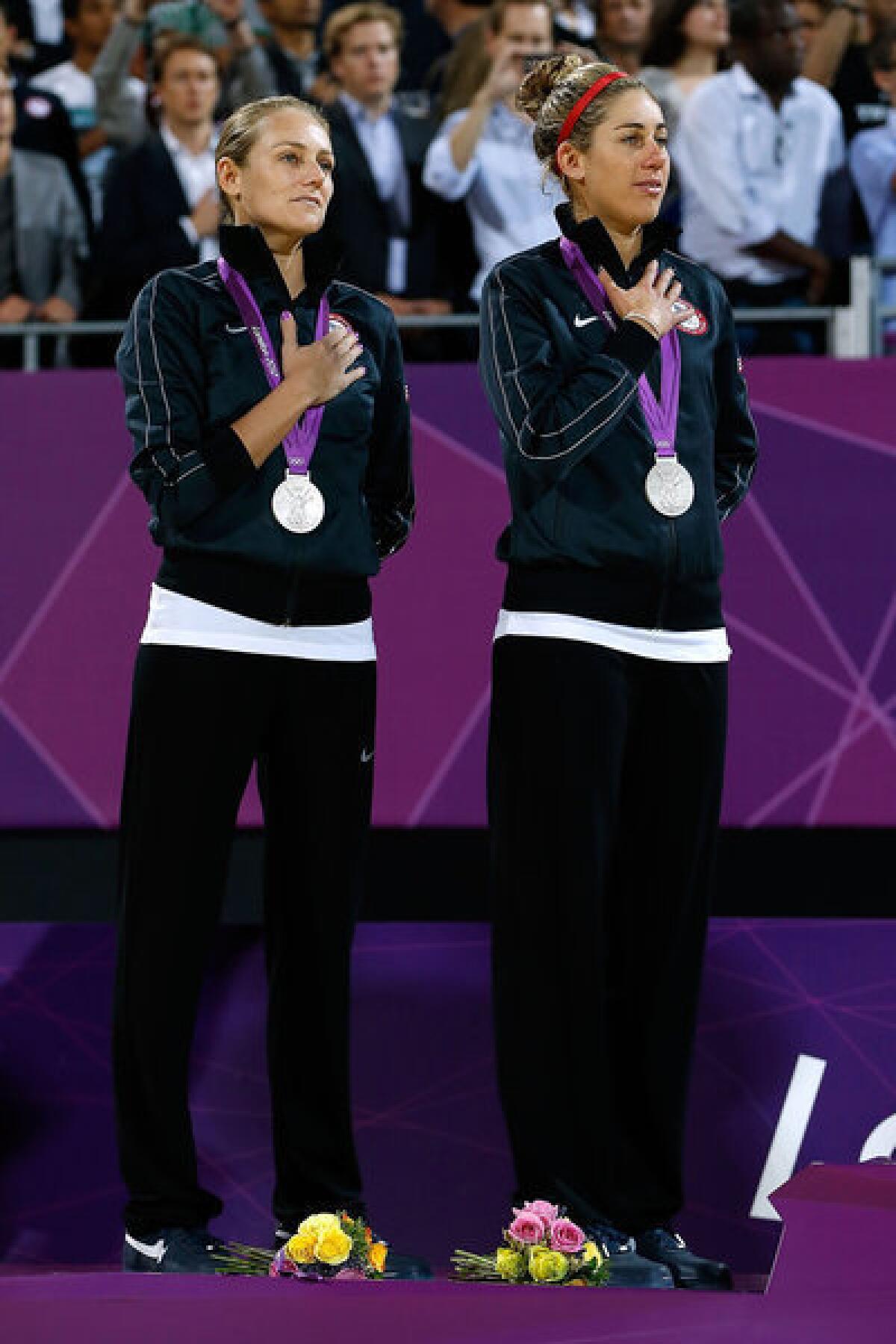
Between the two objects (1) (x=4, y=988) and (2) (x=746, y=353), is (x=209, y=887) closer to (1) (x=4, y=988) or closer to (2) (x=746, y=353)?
(1) (x=4, y=988)

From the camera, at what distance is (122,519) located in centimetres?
480

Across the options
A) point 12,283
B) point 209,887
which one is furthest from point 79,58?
point 209,887

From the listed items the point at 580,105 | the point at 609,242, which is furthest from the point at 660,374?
the point at 580,105

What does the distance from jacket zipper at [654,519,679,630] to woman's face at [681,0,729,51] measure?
11.0 ft

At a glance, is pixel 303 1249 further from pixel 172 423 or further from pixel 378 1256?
pixel 172 423

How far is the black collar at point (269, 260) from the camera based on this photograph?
11.8ft

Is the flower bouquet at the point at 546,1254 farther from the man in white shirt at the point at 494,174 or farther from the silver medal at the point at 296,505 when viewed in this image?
the man in white shirt at the point at 494,174

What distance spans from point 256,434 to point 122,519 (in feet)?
4.62

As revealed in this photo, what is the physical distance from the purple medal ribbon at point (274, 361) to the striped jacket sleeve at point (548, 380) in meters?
0.29

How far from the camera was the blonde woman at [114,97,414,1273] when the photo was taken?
3.49 metres

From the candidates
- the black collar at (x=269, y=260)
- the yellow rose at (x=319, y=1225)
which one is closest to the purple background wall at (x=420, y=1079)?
the yellow rose at (x=319, y=1225)

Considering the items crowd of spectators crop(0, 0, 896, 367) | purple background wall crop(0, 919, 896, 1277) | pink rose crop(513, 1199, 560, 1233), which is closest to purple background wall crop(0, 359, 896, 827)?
purple background wall crop(0, 919, 896, 1277)

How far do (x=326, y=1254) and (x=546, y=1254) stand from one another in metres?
0.32

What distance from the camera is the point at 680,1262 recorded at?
11.2ft
